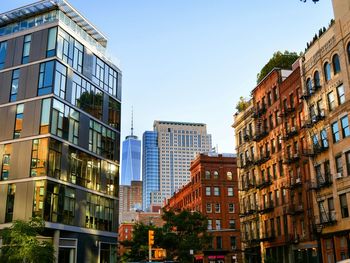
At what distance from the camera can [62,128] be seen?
49375mm

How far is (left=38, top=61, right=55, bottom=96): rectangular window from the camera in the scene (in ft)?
160

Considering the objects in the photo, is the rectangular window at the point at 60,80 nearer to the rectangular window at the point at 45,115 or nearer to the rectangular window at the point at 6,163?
the rectangular window at the point at 45,115

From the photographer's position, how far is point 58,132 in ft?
159

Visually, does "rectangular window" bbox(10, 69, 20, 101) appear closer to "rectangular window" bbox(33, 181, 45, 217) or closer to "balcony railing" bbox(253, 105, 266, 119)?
"rectangular window" bbox(33, 181, 45, 217)

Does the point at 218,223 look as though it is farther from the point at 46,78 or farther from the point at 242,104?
the point at 46,78

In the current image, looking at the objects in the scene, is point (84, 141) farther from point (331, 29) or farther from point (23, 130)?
point (331, 29)

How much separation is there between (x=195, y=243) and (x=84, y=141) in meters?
20.9

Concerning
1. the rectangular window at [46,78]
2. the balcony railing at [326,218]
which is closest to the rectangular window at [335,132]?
the balcony railing at [326,218]

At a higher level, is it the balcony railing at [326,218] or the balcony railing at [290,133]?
the balcony railing at [290,133]

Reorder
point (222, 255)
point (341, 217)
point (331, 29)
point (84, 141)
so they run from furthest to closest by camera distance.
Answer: point (222, 255) → point (84, 141) → point (331, 29) → point (341, 217)

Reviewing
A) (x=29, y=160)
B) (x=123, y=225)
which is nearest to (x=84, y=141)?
(x=29, y=160)

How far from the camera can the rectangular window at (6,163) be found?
158 feet

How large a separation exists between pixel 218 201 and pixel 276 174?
128 feet

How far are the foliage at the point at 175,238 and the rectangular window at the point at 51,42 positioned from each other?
2700cm
